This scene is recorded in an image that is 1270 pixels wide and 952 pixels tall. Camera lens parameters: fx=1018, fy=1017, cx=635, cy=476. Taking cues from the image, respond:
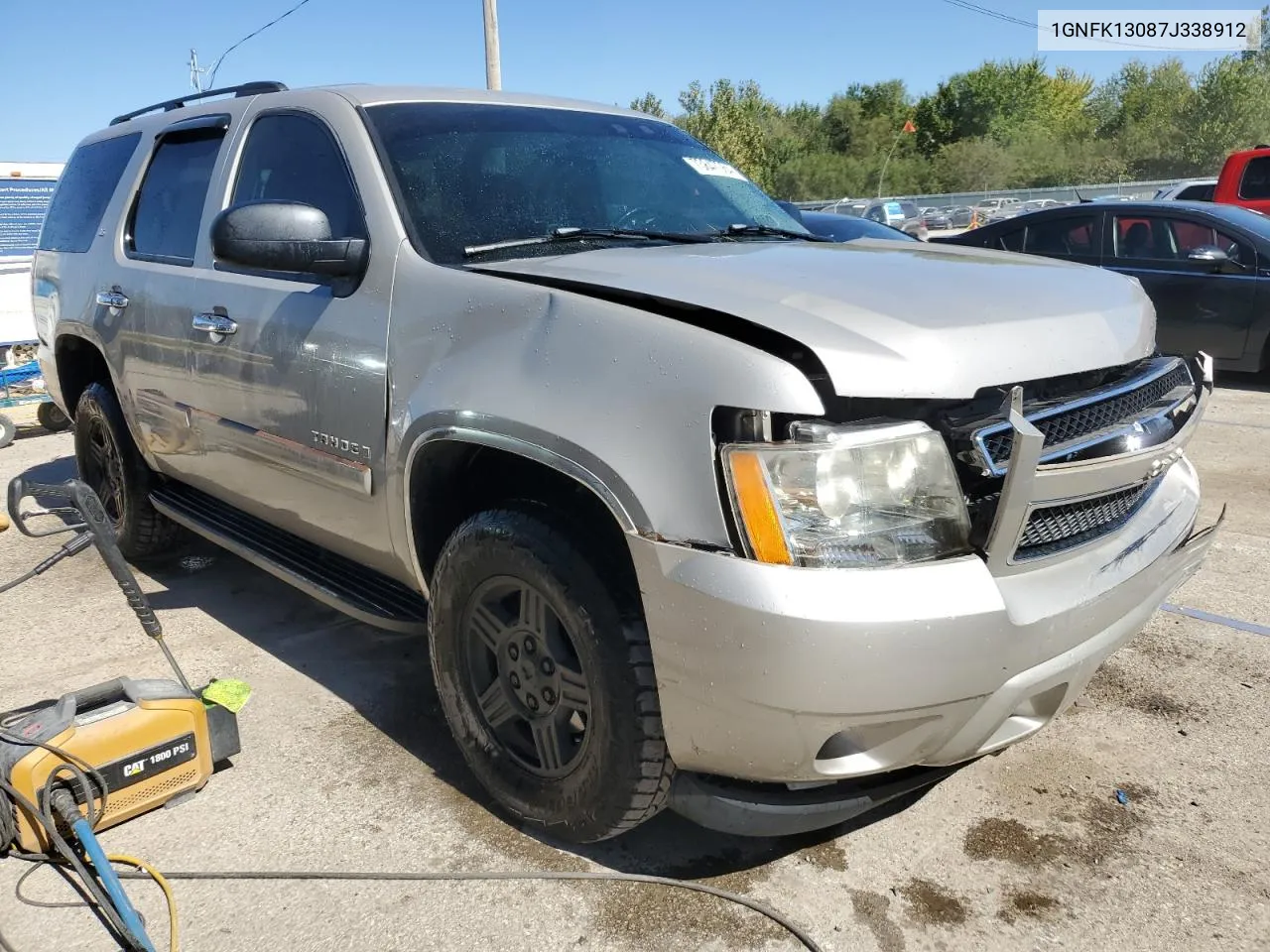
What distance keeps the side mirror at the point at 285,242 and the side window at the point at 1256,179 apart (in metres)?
12.7

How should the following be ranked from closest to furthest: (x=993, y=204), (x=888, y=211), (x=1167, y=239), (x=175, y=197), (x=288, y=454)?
(x=288, y=454) < (x=175, y=197) < (x=1167, y=239) < (x=888, y=211) < (x=993, y=204)

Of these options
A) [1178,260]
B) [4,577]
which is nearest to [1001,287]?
[4,577]

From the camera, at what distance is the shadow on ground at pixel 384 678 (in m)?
2.57

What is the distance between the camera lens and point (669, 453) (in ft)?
6.57

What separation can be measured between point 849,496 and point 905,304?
476mm

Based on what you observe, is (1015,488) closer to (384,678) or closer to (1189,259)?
(384,678)

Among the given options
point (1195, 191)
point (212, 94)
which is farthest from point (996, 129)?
point (212, 94)

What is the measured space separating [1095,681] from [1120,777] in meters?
0.65

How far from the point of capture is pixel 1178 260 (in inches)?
332

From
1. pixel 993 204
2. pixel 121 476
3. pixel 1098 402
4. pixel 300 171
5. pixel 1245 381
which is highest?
pixel 993 204

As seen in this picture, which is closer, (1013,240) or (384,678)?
(384,678)

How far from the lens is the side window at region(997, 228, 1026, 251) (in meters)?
9.19

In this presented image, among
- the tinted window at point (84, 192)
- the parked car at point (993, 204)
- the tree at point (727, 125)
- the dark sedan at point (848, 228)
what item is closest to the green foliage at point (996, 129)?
the tree at point (727, 125)

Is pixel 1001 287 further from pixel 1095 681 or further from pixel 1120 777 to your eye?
pixel 1095 681
